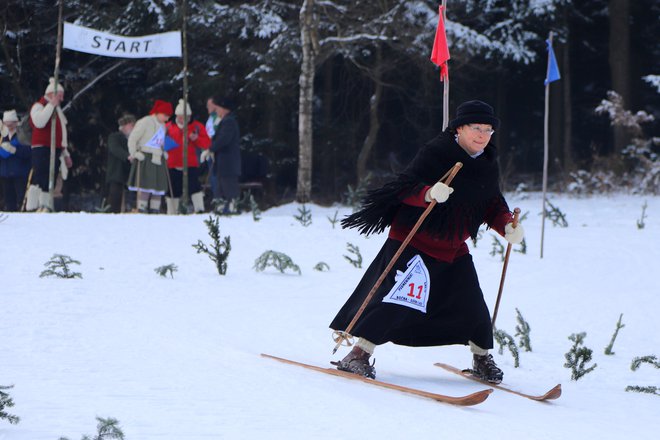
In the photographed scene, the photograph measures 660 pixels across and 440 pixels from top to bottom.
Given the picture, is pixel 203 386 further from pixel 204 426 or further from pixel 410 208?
pixel 410 208

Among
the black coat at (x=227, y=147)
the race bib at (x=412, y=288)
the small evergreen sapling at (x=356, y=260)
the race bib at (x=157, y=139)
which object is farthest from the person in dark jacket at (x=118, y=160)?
the race bib at (x=412, y=288)

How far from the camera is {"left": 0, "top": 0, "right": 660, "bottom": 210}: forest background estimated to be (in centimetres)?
1864

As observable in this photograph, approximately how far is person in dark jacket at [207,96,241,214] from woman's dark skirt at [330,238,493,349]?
8.30 metres

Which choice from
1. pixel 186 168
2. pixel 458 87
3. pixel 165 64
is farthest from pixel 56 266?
pixel 458 87

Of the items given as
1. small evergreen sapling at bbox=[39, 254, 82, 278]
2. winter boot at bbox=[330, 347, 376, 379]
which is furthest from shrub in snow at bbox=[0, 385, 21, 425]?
small evergreen sapling at bbox=[39, 254, 82, 278]

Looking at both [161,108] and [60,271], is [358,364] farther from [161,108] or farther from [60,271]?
[161,108]

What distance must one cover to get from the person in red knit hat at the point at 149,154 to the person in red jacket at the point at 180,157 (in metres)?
0.30

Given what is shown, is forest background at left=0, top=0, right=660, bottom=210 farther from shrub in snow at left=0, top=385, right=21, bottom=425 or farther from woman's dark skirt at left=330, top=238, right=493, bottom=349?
shrub in snow at left=0, top=385, right=21, bottom=425

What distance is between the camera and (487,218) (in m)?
5.86

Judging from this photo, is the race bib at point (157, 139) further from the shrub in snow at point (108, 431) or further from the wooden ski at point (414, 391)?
the shrub in snow at point (108, 431)

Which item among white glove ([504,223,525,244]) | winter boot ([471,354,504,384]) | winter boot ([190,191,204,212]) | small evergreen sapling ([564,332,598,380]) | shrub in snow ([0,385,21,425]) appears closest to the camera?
shrub in snow ([0,385,21,425])

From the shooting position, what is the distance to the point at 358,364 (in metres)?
5.52

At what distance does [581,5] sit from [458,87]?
13.7 feet

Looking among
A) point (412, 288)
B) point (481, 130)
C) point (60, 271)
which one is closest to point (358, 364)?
point (412, 288)
